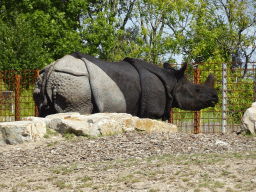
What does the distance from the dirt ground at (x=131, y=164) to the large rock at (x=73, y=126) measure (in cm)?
16

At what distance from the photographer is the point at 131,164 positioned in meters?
5.47

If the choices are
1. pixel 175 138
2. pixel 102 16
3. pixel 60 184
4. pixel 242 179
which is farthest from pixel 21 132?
pixel 102 16

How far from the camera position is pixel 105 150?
6238mm

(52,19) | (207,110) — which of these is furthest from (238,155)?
(52,19)

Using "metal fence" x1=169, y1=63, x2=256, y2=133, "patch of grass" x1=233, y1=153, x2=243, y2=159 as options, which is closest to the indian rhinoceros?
"metal fence" x1=169, y1=63, x2=256, y2=133

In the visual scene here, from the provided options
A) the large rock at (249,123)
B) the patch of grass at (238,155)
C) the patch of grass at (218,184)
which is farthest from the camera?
the large rock at (249,123)

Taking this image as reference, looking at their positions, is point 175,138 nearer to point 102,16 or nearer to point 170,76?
point 170,76

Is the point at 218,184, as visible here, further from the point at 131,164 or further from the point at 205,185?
the point at 131,164

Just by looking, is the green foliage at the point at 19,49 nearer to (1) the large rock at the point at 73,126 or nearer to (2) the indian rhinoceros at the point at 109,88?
(2) the indian rhinoceros at the point at 109,88

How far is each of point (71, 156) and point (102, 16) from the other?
801 inches

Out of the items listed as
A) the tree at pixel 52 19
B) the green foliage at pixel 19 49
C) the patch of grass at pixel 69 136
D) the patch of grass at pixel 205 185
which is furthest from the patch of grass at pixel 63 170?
the tree at pixel 52 19

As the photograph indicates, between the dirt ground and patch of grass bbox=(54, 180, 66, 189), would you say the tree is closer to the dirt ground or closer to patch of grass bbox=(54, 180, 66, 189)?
the dirt ground

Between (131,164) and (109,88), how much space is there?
2588mm

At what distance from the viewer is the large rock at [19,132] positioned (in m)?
6.69
